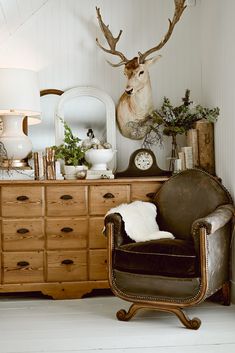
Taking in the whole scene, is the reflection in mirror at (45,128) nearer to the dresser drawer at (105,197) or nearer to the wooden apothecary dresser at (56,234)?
the wooden apothecary dresser at (56,234)

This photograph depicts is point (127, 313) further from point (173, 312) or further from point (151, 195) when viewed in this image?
point (151, 195)

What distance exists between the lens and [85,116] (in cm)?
445

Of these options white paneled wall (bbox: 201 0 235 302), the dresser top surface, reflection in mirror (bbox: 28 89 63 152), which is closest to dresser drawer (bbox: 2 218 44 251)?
the dresser top surface

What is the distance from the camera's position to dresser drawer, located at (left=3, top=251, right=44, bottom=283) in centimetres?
390

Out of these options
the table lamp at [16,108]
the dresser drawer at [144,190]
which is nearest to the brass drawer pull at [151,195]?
the dresser drawer at [144,190]

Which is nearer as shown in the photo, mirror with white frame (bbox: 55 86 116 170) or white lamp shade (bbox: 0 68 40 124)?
white lamp shade (bbox: 0 68 40 124)

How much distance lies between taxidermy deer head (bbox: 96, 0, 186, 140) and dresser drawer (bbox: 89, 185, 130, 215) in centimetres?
67

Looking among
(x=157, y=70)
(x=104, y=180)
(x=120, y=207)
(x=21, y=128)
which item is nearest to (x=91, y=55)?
(x=157, y=70)

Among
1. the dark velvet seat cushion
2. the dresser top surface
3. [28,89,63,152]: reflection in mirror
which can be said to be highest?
[28,89,63,152]: reflection in mirror

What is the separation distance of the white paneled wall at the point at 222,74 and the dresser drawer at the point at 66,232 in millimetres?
1136

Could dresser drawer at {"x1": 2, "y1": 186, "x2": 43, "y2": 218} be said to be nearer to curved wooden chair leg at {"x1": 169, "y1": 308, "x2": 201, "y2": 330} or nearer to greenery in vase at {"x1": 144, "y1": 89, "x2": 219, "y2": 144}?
greenery in vase at {"x1": 144, "y1": 89, "x2": 219, "y2": 144}

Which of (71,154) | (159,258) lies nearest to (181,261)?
(159,258)

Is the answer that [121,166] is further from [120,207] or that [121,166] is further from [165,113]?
[120,207]

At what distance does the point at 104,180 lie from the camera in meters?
3.98
